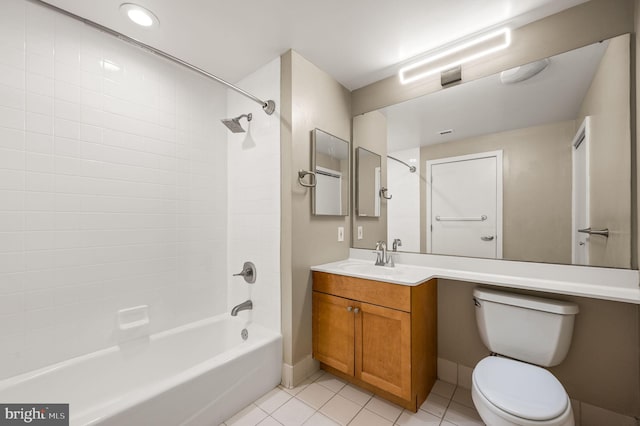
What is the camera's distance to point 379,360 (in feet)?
5.35

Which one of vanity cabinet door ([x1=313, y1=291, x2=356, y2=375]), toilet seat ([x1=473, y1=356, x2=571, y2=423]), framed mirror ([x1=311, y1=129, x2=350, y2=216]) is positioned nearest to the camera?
toilet seat ([x1=473, y1=356, x2=571, y2=423])

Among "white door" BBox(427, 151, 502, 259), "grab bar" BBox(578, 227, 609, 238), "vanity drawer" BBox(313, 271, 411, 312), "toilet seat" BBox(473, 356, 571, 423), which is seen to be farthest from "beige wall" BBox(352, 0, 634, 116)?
"toilet seat" BBox(473, 356, 571, 423)

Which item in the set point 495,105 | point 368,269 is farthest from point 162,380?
point 495,105

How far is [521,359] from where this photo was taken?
1468mm

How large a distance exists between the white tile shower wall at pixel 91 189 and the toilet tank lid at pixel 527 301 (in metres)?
2.05

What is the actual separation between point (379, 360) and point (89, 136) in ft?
7.54

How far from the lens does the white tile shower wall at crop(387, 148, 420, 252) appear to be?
2.03m

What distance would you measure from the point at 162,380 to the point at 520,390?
1.77m

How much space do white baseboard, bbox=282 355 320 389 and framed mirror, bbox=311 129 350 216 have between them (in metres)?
1.11

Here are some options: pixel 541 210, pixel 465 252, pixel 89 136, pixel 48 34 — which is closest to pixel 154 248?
pixel 89 136

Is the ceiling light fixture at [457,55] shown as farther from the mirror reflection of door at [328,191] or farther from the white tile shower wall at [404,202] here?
the mirror reflection of door at [328,191]

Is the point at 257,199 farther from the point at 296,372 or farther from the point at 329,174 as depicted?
the point at 296,372

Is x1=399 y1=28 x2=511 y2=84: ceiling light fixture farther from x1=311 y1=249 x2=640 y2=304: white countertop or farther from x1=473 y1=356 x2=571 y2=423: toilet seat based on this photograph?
x1=473 y1=356 x2=571 y2=423: toilet seat

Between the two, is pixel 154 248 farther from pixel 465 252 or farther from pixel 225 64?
pixel 465 252
